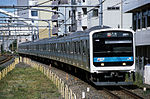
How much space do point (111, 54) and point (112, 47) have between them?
0.35m

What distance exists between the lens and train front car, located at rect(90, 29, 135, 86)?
16.2 m

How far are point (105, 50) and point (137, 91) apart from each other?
2395 millimetres

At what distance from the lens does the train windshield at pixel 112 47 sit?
53.5 feet

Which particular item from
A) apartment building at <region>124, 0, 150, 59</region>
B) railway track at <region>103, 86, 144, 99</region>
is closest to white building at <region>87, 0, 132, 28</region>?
apartment building at <region>124, 0, 150, 59</region>

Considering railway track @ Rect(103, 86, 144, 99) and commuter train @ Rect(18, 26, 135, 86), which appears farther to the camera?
commuter train @ Rect(18, 26, 135, 86)

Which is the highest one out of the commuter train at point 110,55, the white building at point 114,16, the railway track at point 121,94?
the white building at point 114,16

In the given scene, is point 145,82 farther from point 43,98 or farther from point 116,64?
point 43,98

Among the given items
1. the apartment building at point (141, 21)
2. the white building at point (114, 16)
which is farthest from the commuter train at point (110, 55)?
the white building at point (114, 16)

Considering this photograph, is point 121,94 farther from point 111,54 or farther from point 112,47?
point 112,47

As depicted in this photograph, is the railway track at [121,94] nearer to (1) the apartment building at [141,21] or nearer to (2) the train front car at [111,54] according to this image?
(2) the train front car at [111,54]

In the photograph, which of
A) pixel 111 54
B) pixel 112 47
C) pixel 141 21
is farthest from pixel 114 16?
pixel 111 54

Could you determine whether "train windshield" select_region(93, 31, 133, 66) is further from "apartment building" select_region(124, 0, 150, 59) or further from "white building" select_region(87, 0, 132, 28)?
"white building" select_region(87, 0, 132, 28)

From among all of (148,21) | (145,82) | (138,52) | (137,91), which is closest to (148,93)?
(137,91)

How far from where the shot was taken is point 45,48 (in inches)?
1631
